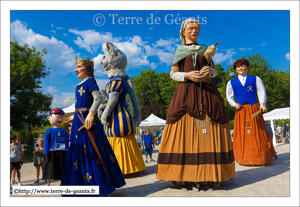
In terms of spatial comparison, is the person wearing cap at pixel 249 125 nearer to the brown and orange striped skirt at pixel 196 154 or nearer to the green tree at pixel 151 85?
the brown and orange striped skirt at pixel 196 154

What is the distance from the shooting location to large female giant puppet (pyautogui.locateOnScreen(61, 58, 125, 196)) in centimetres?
335

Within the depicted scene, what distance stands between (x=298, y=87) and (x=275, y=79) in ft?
66.3

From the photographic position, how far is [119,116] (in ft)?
18.3

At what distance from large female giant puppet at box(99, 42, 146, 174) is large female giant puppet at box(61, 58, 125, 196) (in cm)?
169

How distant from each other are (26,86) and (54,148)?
505 cm

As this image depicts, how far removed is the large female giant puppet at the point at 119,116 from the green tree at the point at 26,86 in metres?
3.91

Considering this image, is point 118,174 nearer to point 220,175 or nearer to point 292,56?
Result: point 220,175

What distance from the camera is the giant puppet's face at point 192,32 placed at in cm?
425

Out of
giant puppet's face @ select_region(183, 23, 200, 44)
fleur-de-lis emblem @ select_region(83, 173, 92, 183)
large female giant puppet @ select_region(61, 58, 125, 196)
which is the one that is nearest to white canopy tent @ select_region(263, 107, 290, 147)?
giant puppet's face @ select_region(183, 23, 200, 44)

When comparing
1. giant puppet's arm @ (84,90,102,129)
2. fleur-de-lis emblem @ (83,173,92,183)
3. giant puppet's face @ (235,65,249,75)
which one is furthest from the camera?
giant puppet's face @ (235,65,249,75)

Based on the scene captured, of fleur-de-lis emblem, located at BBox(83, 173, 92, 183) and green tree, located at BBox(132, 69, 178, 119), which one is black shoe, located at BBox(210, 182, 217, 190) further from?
green tree, located at BBox(132, 69, 178, 119)

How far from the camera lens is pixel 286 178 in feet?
14.8

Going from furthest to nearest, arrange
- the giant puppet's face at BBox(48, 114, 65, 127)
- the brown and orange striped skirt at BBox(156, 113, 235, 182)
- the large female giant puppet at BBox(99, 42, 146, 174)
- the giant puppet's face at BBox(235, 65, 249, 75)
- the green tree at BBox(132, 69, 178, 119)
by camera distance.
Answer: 1. the green tree at BBox(132, 69, 178, 119)
2. the giant puppet's face at BBox(235, 65, 249, 75)
3. the large female giant puppet at BBox(99, 42, 146, 174)
4. the giant puppet's face at BBox(48, 114, 65, 127)
5. the brown and orange striped skirt at BBox(156, 113, 235, 182)

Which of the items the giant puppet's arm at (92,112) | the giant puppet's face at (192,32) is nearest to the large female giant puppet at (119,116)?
the giant puppet's arm at (92,112)
